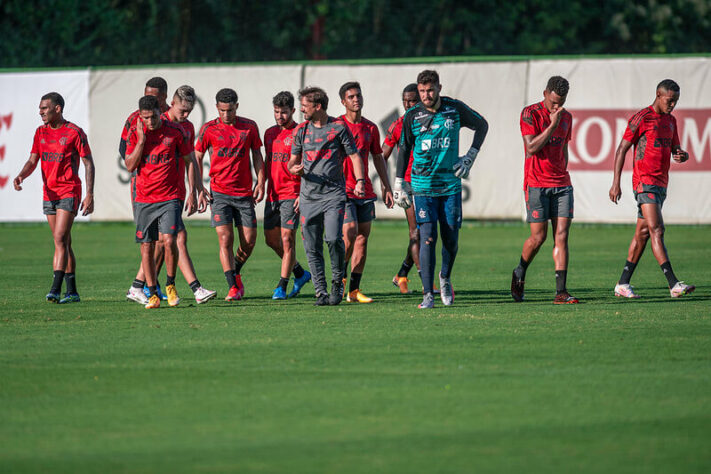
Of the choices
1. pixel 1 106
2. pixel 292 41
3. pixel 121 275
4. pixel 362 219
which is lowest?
pixel 121 275

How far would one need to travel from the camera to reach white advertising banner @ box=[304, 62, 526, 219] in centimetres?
2098

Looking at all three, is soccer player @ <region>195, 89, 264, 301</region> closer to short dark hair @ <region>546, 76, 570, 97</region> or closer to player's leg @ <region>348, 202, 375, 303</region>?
player's leg @ <region>348, 202, 375, 303</region>

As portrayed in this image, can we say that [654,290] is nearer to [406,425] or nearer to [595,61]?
[406,425]

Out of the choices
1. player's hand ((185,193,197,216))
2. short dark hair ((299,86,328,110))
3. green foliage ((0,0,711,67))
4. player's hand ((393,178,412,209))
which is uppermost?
green foliage ((0,0,711,67))

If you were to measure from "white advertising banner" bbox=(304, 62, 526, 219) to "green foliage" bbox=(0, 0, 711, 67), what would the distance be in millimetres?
13950

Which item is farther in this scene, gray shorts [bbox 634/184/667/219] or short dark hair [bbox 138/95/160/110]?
gray shorts [bbox 634/184/667/219]

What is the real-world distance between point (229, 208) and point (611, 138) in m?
10.6

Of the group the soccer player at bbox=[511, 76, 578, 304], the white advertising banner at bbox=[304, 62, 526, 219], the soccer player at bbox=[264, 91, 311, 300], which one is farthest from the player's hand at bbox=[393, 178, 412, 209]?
the white advertising banner at bbox=[304, 62, 526, 219]

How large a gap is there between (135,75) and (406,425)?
61.3 feet

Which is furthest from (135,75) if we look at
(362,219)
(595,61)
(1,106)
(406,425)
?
(406,425)

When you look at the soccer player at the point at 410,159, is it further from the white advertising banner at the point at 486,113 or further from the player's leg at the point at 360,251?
the white advertising banner at the point at 486,113

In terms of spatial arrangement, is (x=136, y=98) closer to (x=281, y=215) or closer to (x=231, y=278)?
(x=281, y=215)

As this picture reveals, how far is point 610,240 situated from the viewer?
18.5 m

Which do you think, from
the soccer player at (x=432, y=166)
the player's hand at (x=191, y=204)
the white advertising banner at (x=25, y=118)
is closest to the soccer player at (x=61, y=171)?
the player's hand at (x=191, y=204)
